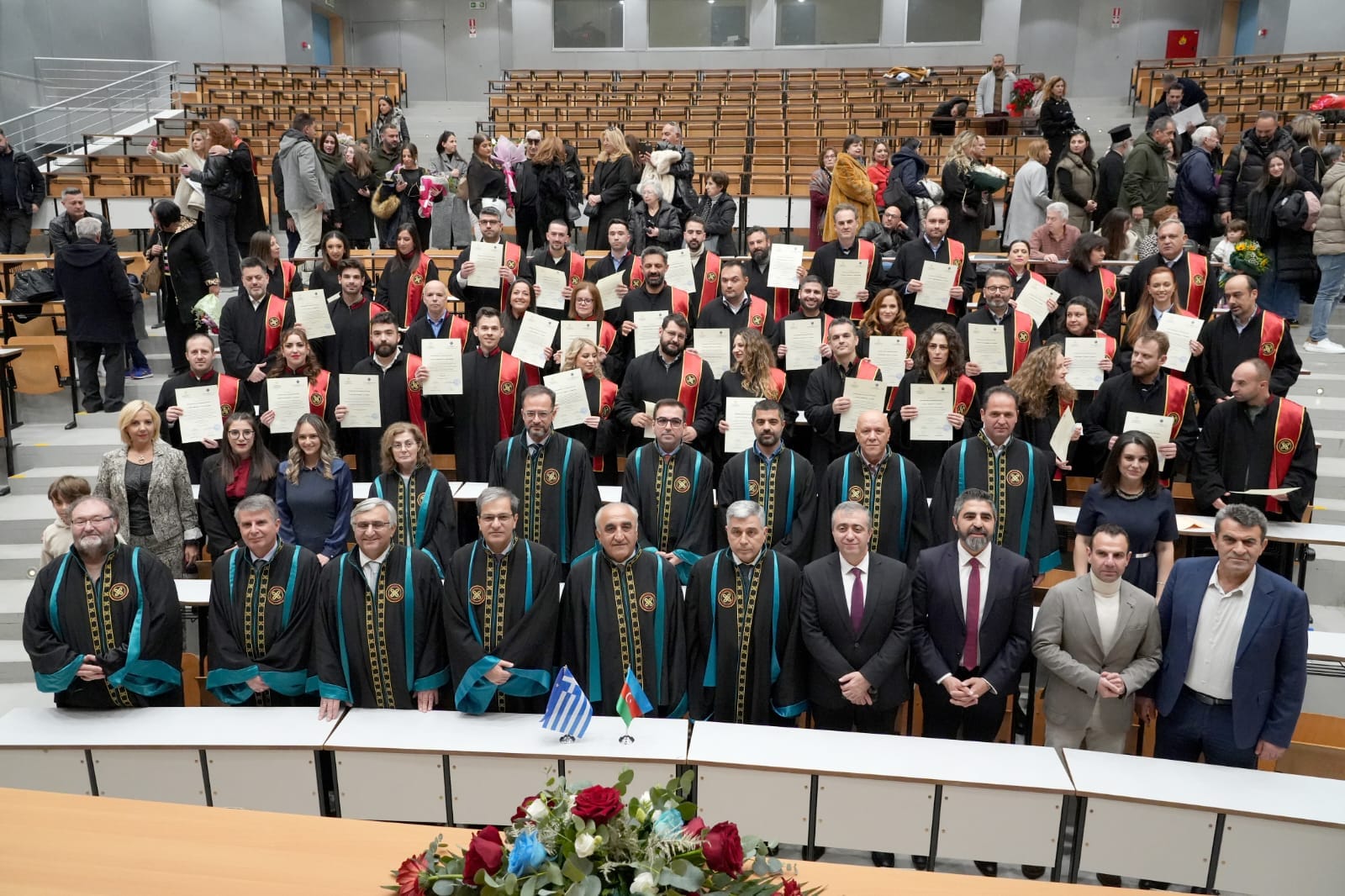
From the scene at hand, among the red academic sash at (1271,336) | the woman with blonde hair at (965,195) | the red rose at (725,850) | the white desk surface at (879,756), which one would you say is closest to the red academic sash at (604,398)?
the white desk surface at (879,756)

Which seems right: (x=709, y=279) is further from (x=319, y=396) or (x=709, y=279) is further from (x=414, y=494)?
(x=414, y=494)

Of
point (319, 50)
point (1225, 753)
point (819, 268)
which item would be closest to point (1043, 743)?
point (1225, 753)

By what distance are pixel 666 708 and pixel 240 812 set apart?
2111 millimetres

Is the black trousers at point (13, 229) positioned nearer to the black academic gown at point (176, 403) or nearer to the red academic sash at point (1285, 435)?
the black academic gown at point (176, 403)

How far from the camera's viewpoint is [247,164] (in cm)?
1013

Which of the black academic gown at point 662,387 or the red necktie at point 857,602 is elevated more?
the black academic gown at point 662,387

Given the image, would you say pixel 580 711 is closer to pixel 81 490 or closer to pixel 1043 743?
pixel 1043 743

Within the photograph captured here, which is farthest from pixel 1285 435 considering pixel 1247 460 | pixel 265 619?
pixel 265 619

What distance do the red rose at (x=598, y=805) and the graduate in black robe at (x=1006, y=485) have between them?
360 cm

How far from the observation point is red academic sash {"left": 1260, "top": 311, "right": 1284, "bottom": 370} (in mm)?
6789

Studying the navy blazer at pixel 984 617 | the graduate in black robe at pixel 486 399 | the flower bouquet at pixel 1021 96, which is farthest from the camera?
the flower bouquet at pixel 1021 96

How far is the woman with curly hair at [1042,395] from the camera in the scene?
652 cm

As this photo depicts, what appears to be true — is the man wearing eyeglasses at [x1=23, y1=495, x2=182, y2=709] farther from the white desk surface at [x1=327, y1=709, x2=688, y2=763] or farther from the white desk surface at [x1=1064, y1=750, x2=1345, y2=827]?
the white desk surface at [x1=1064, y1=750, x2=1345, y2=827]

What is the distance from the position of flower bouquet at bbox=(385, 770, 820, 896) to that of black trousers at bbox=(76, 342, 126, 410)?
7.63 metres
